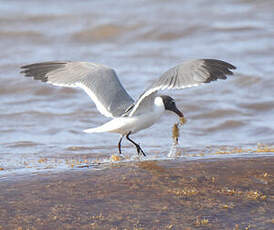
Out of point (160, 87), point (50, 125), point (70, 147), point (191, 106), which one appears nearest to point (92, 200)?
point (160, 87)

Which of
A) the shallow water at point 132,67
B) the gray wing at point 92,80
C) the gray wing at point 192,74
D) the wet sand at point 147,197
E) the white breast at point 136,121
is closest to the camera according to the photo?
the wet sand at point 147,197

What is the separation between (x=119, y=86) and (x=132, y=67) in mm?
7713

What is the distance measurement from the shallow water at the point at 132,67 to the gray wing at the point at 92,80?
0.88 meters

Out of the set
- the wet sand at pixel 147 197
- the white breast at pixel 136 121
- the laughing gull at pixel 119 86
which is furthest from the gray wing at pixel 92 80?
the wet sand at pixel 147 197

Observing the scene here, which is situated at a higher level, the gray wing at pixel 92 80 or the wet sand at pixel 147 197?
the gray wing at pixel 92 80

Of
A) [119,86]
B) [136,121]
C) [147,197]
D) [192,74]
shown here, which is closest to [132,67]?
[119,86]

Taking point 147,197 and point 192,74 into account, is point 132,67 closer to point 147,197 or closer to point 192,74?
point 192,74

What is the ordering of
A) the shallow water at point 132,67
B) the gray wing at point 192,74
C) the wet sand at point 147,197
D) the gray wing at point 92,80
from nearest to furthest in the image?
the wet sand at point 147,197 → the gray wing at point 192,74 → the gray wing at point 92,80 → the shallow water at point 132,67

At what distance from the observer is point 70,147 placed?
9.07m

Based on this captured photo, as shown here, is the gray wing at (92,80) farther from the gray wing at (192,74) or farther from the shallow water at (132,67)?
the shallow water at (132,67)

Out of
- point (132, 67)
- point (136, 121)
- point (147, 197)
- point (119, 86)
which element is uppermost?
point (132, 67)

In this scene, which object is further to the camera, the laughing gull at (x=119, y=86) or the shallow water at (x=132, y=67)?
the shallow water at (x=132, y=67)

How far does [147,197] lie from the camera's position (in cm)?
503

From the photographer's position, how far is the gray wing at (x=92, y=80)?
22.5 ft
